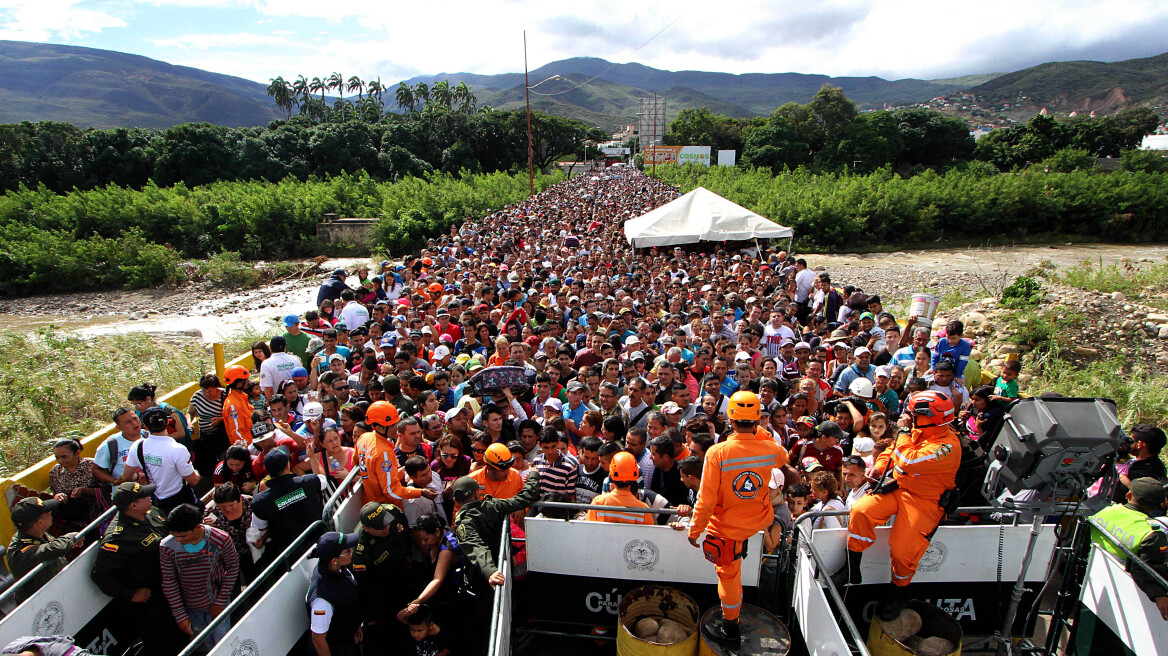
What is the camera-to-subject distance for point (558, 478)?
175 inches

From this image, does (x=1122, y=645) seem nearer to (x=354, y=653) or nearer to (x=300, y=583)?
(x=354, y=653)

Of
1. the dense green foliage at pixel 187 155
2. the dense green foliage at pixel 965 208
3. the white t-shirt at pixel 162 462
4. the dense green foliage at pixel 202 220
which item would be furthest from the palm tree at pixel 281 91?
the white t-shirt at pixel 162 462

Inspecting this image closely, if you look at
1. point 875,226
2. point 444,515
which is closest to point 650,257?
point 444,515

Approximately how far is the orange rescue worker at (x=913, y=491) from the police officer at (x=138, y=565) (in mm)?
4557

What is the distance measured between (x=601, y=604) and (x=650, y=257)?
35.6 feet

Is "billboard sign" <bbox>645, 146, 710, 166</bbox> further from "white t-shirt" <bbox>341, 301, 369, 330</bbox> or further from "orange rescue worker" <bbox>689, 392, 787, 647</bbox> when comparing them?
"orange rescue worker" <bbox>689, 392, 787, 647</bbox>

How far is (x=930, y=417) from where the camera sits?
3.52 m

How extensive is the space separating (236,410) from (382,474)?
2292 mm

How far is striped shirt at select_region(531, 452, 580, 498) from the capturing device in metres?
4.43

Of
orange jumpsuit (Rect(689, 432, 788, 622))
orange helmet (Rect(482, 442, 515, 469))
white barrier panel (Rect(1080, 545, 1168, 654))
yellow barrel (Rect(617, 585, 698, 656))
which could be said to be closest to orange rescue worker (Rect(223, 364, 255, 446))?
orange helmet (Rect(482, 442, 515, 469))

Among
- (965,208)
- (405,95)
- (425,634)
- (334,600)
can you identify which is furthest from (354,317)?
(405,95)

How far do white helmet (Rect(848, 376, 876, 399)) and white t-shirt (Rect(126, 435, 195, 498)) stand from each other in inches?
242

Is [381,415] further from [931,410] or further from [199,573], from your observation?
[931,410]

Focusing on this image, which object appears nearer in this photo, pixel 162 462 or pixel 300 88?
pixel 162 462
